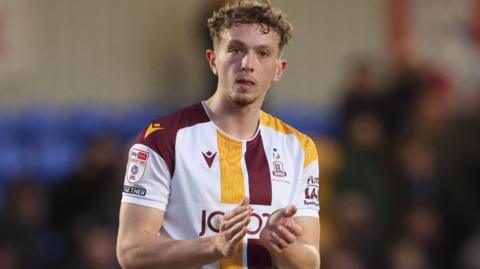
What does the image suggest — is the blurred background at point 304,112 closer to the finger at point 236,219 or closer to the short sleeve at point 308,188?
the short sleeve at point 308,188

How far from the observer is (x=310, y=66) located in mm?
13109

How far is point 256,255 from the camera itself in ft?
18.5

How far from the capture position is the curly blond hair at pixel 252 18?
575 centimetres

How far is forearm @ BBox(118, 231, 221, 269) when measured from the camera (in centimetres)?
536

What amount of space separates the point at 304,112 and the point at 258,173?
676 centimetres

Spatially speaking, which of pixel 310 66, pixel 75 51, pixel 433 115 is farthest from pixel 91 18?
pixel 433 115

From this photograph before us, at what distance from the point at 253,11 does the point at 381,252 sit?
4.92 meters

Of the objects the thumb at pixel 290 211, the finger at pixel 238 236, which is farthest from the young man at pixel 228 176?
the finger at pixel 238 236

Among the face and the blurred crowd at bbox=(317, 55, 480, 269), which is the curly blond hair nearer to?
the face

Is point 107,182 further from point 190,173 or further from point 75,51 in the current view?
point 190,173

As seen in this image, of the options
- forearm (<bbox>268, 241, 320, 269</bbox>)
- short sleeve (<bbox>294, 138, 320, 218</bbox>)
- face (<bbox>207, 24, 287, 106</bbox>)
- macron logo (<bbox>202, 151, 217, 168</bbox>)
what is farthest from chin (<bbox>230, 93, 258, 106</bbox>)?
forearm (<bbox>268, 241, 320, 269</bbox>)

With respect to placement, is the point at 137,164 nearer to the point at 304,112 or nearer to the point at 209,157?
the point at 209,157

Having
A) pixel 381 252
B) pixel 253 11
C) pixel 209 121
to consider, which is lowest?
pixel 381 252

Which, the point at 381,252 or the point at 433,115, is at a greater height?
the point at 433,115
